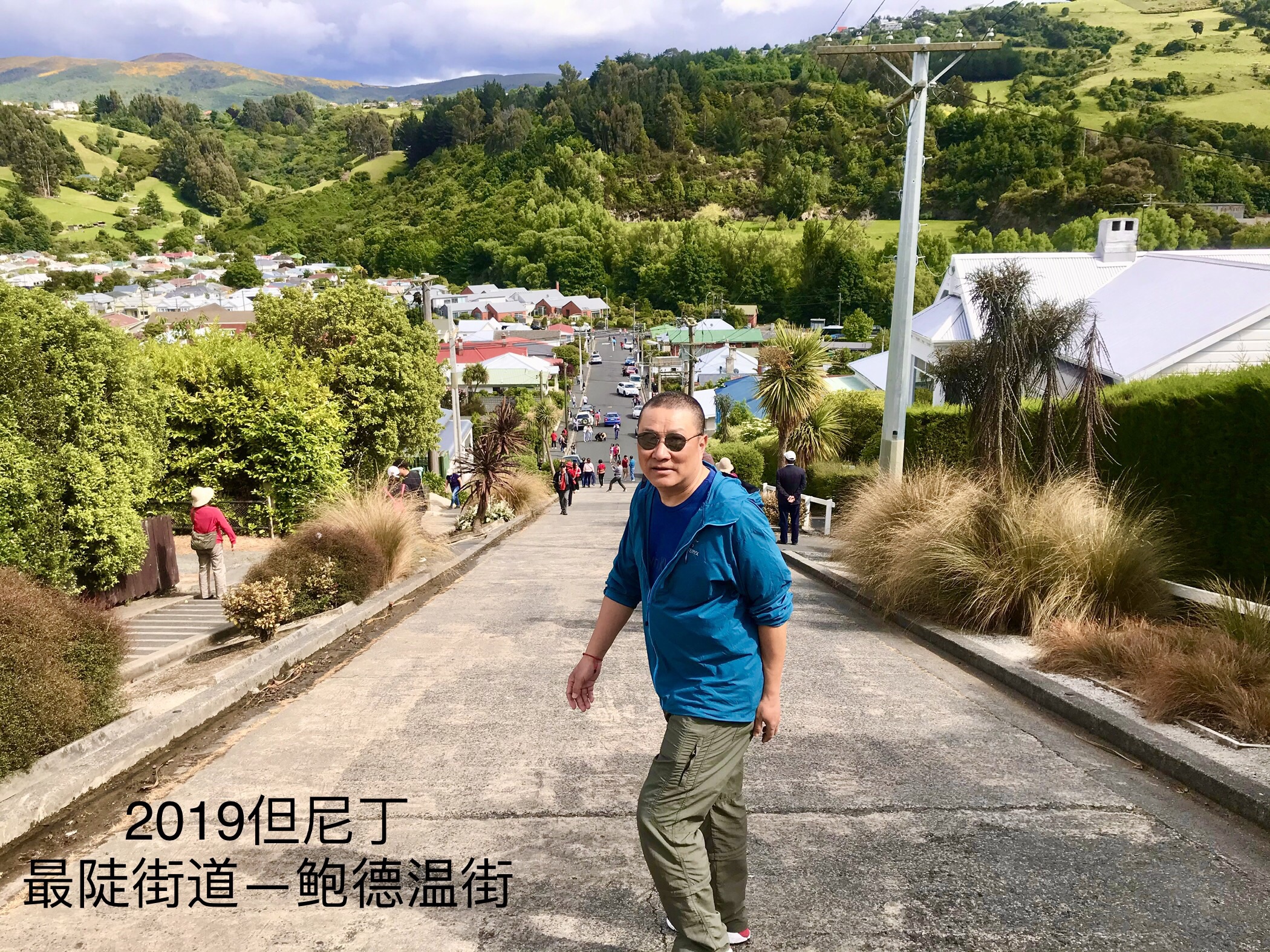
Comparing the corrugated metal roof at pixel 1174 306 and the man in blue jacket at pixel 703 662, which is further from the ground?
the corrugated metal roof at pixel 1174 306

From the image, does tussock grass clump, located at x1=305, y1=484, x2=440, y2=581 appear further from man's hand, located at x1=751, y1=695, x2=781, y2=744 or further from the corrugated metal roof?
the corrugated metal roof

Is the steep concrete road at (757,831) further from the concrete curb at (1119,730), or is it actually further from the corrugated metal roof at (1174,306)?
the corrugated metal roof at (1174,306)

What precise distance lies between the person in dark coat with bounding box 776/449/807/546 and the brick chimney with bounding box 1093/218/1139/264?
14.2 metres

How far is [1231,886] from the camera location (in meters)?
3.40

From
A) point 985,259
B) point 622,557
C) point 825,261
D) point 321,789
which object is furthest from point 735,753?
point 825,261

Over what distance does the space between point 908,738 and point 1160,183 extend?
147m

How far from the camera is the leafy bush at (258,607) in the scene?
7.54 meters

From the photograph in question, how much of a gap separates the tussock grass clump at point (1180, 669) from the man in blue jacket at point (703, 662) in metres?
3.26

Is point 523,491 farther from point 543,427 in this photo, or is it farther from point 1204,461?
point 543,427

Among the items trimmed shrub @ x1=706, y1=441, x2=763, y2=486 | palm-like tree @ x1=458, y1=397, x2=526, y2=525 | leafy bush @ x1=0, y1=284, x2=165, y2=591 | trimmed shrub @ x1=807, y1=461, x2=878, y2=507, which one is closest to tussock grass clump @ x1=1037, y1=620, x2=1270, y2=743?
leafy bush @ x1=0, y1=284, x2=165, y2=591

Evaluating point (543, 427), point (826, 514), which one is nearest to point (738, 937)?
point (826, 514)

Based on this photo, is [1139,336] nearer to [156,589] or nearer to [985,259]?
[985,259]

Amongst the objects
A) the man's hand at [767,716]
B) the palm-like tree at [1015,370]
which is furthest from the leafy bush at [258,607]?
the palm-like tree at [1015,370]

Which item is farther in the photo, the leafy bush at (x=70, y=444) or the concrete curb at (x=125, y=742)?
the leafy bush at (x=70, y=444)
